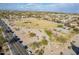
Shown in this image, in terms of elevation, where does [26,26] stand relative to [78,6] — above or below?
below

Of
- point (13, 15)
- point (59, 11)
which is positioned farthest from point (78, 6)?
→ point (13, 15)

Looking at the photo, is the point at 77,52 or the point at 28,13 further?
the point at 28,13

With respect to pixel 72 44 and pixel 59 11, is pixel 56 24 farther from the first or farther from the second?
pixel 72 44

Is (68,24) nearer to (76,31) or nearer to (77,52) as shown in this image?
(76,31)

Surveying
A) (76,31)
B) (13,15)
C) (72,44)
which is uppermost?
(13,15)
